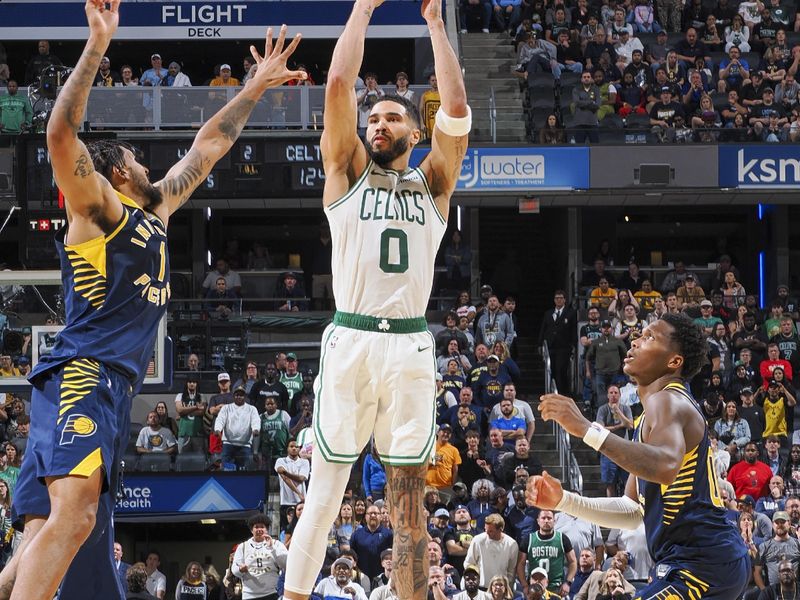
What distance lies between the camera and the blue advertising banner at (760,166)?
25297 millimetres

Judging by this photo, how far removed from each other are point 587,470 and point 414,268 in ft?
48.5

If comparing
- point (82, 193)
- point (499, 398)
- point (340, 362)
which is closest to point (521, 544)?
point (499, 398)

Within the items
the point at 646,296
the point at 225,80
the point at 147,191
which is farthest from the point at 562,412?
the point at 225,80

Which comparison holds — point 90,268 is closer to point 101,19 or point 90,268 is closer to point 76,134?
point 76,134

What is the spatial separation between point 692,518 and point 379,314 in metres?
1.99

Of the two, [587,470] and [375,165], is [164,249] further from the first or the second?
[587,470]

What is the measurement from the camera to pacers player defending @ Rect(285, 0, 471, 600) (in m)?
7.00

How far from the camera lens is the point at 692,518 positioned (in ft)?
22.3

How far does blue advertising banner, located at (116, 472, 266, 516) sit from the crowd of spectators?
10.1m

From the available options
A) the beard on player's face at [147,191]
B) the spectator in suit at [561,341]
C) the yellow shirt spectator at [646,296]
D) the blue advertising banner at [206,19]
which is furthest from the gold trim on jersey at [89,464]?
the blue advertising banner at [206,19]

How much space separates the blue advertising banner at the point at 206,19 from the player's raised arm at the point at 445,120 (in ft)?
72.5

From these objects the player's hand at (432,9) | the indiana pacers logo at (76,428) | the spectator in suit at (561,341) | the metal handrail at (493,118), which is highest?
the metal handrail at (493,118)

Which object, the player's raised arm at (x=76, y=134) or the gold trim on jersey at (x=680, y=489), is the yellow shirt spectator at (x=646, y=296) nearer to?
the gold trim on jersey at (x=680, y=489)

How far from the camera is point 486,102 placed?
2712 centimetres
